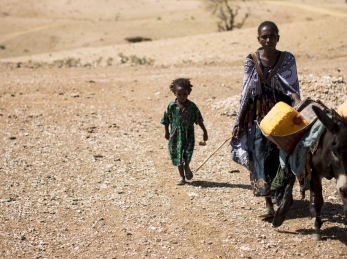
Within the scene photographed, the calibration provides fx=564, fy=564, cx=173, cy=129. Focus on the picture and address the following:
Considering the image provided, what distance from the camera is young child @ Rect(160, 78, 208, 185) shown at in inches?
268

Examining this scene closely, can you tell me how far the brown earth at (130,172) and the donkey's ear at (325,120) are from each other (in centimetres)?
123

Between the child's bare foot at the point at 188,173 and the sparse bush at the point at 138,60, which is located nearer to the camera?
the child's bare foot at the point at 188,173

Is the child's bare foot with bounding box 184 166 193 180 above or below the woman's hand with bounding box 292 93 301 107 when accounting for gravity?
below

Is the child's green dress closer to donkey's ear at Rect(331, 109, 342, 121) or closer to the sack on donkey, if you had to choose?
the sack on donkey

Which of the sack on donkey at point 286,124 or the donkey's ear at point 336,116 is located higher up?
the donkey's ear at point 336,116

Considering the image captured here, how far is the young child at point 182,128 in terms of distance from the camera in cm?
682

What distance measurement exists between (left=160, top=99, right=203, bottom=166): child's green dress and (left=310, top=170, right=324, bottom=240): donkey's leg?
6.61 feet

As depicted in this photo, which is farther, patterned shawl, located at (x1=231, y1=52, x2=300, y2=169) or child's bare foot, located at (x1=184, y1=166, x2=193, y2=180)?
child's bare foot, located at (x1=184, y1=166, x2=193, y2=180)

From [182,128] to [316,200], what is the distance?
2221mm

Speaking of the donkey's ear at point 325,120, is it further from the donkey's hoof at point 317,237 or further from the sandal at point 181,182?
the sandal at point 181,182

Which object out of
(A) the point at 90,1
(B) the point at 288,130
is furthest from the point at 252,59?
(A) the point at 90,1

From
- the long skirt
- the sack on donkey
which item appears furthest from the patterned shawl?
the sack on donkey

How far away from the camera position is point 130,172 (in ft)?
24.2

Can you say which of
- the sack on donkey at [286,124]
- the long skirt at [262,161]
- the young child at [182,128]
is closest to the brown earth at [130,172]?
the young child at [182,128]
